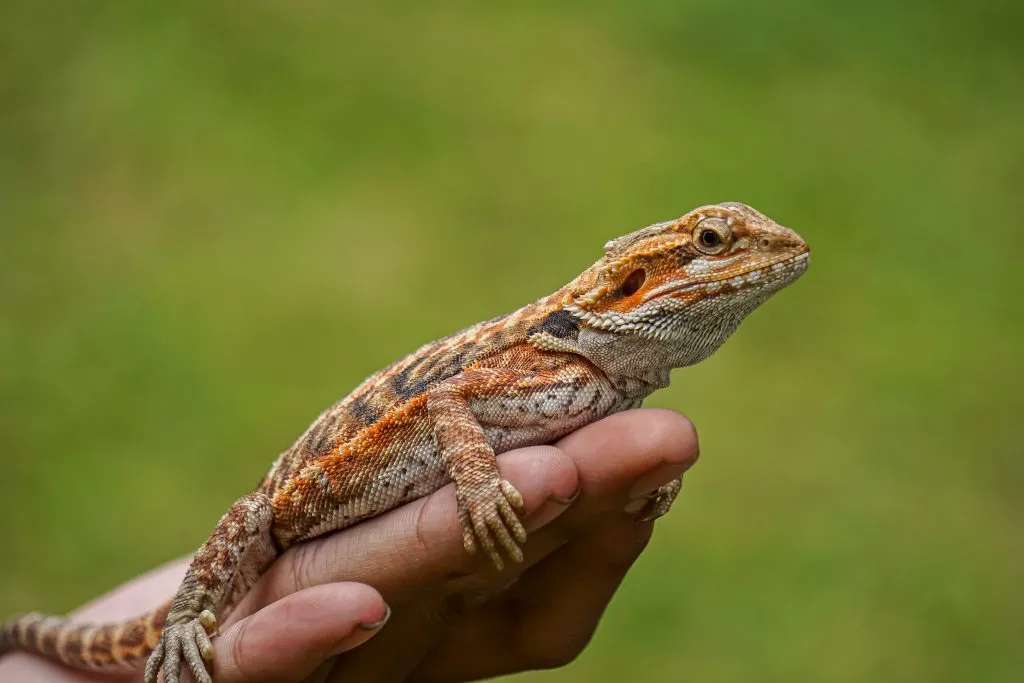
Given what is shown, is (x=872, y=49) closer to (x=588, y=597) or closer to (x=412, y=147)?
(x=412, y=147)

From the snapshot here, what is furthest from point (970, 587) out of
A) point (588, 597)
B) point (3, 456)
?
point (3, 456)

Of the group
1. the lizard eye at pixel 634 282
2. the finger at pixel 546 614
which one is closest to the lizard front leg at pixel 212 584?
the finger at pixel 546 614

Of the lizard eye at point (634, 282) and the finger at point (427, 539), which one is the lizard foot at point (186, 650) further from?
the lizard eye at point (634, 282)

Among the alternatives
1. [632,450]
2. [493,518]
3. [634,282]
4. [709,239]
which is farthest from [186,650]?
[709,239]

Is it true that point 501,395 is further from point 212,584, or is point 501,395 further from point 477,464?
point 212,584

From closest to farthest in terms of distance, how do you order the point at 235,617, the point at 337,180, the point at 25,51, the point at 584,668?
the point at 235,617 → the point at 584,668 → the point at 337,180 → the point at 25,51

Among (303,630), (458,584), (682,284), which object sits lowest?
(303,630)

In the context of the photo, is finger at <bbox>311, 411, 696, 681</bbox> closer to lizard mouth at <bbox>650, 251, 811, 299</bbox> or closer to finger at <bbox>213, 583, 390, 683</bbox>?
finger at <bbox>213, 583, 390, 683</bbox>
